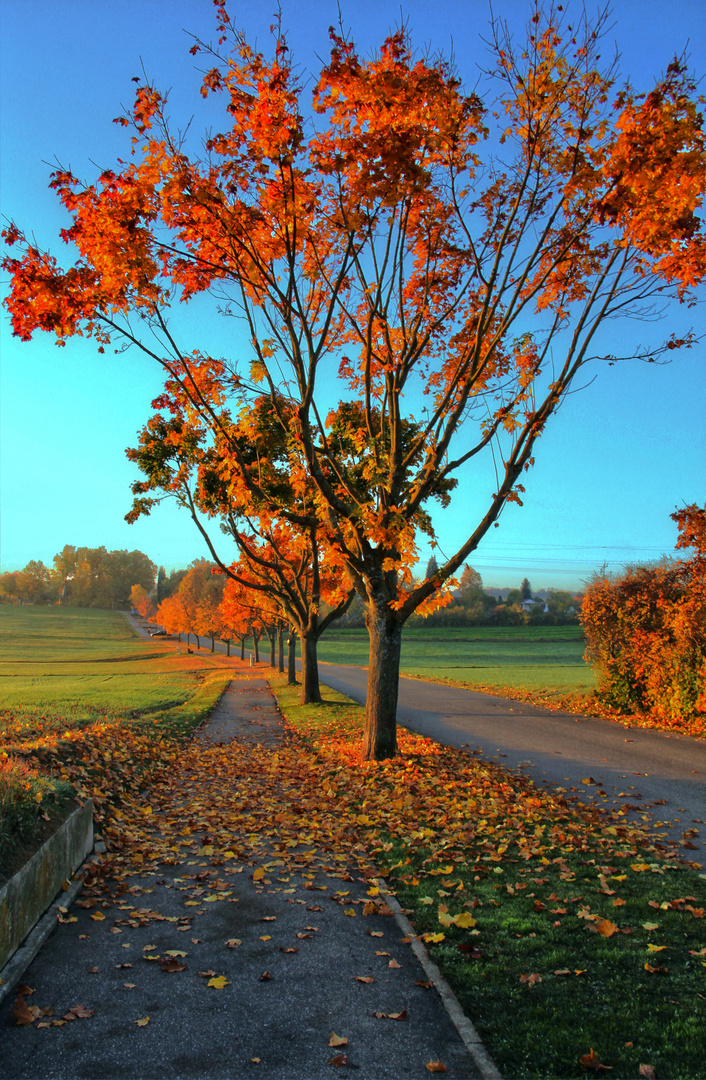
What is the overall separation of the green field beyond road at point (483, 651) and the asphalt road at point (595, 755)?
13.1 m

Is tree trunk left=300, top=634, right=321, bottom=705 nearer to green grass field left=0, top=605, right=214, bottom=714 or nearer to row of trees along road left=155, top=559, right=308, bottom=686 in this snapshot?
green grass field left=0, top=605, right=214, bottom=714

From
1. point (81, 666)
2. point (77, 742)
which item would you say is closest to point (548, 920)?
point (77, 742)

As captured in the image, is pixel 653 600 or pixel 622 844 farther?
pixel 653 600

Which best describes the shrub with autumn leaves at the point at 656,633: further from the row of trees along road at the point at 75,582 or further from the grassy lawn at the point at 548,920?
the row of trees along road at the point at 75,582

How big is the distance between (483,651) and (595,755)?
173ft

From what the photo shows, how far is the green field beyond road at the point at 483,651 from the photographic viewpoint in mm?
38000

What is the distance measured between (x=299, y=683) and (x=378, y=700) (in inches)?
788

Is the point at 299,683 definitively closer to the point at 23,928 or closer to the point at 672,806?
the point at 672,806

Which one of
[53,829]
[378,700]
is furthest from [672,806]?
[53,829]

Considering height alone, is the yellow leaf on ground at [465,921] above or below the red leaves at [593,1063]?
below

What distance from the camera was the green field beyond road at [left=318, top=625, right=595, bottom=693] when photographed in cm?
3800

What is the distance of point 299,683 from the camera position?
29875 millimetres

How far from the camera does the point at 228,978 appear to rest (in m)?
3.90

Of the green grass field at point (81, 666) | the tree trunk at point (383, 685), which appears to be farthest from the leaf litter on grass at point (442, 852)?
the green grass field at point (81, 666)
